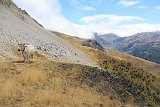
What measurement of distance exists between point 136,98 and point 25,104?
12.3m

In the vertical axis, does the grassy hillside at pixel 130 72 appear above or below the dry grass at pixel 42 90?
below

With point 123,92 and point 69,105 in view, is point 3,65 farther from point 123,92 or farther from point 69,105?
point 123,92

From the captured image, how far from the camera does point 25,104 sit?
2442 cm

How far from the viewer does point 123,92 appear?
105 ft

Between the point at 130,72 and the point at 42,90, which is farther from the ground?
the point at 42,90

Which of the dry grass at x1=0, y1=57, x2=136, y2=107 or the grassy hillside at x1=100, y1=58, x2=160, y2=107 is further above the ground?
the dry grass at x1=0, y1=57, x2=136, y2=107

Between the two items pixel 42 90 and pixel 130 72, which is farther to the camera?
pixel 130 72

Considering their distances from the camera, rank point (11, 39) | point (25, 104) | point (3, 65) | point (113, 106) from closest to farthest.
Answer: point (25, 104) → point (113, 106) → point (3, 65) → point (11, 39)

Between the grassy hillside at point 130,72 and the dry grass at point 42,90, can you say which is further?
the grassy hillside at point 130,72

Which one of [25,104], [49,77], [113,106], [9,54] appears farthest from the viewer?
[9,54]

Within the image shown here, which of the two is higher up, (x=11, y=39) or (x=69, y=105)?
(x=11, y=39)

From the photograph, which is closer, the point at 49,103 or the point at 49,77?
the point at 49,103

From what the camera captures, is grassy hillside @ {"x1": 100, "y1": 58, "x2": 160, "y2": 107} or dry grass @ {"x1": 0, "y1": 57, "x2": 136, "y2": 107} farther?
grassy hillside @ {"x1": 100, "y1": 58, "x2": 160, "y2": 107}

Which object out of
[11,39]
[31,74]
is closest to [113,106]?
[31,74]
